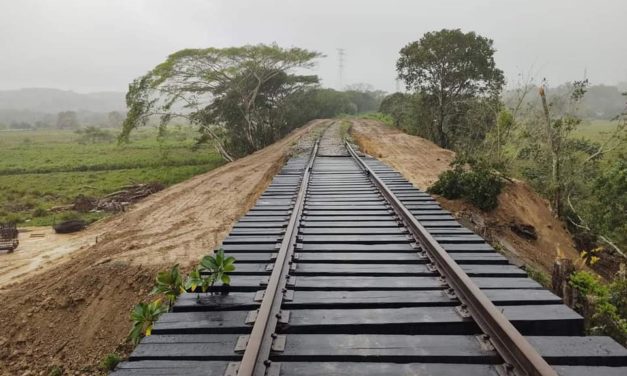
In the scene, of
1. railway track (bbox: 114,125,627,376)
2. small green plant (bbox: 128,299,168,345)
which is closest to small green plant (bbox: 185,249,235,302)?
railway track (bbox: 114,125,627,376)

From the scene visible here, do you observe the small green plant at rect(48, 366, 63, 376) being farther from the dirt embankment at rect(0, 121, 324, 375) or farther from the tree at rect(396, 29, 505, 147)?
the tree at rect(396, 29, 505, 147)

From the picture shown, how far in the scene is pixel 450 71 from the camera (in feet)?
81.8

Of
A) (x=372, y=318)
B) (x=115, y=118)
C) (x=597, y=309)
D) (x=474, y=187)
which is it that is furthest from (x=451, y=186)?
(x=115, y=118)

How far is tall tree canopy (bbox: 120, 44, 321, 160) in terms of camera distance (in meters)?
26.9

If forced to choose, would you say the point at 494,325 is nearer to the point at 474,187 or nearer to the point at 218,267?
the point at 218,267

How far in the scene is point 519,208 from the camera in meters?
10.9

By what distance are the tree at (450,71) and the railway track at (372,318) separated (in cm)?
2124

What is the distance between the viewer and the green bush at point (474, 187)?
33.3ft

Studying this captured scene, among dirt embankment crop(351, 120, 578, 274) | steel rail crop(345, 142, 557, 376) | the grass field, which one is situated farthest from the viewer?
the grass field

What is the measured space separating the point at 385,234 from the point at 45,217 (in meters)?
18.9

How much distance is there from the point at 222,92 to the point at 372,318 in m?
31.4

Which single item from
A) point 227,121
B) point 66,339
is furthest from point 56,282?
point 227,121

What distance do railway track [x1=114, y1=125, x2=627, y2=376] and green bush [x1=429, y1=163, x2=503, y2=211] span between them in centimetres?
517

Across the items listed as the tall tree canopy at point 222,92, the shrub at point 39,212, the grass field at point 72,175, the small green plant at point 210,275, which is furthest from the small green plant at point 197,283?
the tall tree canopy at point 222,92
